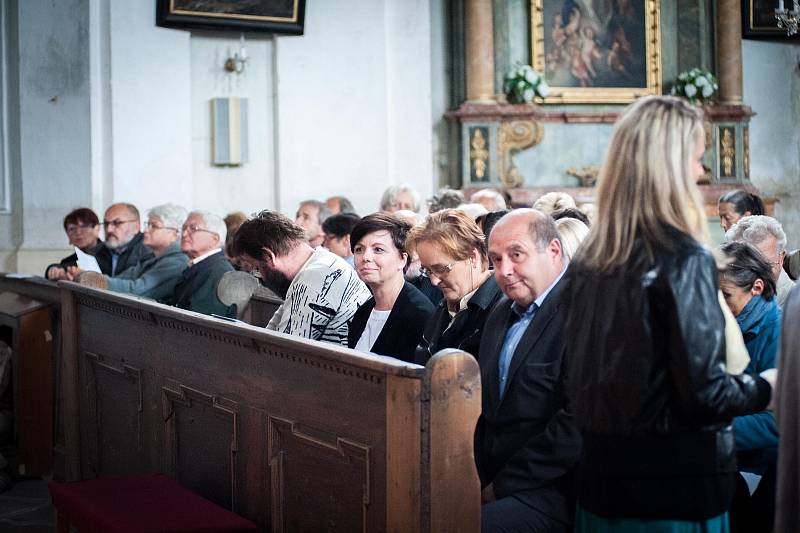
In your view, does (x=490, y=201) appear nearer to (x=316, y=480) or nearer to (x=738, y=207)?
(x=738, y=207)

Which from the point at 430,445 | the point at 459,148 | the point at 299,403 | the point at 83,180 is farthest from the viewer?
the point at 459,148

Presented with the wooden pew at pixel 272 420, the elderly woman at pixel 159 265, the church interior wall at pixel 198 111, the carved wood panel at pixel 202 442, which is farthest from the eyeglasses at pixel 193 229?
the church interior wall at pixel 198 111

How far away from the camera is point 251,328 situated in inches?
137

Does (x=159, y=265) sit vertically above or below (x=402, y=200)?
below

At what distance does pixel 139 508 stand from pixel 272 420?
1.65ft

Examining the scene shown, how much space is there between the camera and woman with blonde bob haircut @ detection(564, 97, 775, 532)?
2.22 meters

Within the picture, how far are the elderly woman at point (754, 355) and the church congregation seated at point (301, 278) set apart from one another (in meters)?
1.44

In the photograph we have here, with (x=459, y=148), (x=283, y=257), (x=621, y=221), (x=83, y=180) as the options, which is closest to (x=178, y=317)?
(x=283, y=257)

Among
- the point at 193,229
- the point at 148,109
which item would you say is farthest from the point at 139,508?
the point at 148,109

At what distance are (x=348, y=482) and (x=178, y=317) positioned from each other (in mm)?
1269

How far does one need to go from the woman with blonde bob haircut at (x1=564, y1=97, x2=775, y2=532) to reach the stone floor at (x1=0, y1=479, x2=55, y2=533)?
139 inches

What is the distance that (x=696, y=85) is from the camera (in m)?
11.5

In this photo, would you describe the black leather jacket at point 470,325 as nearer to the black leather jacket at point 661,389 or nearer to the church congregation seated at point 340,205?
the black leather jacket at point 661,389

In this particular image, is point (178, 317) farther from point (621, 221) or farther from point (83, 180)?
point (83, 180)
